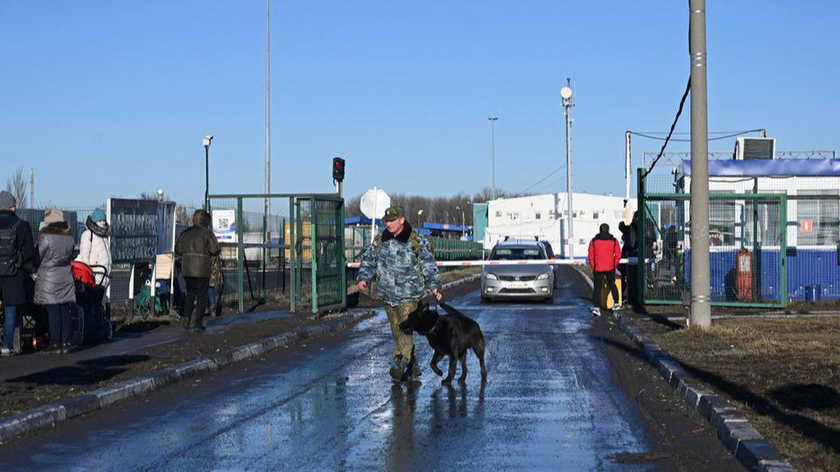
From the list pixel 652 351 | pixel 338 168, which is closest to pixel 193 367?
pixel 652 351

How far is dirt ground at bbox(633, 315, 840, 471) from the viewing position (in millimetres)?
7212

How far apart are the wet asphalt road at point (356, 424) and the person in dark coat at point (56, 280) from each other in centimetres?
222

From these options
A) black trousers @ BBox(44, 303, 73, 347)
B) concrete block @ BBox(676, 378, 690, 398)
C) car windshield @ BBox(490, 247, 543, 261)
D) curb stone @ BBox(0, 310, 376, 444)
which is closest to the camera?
curb stone @ BBox(0, 310, 376, 444)

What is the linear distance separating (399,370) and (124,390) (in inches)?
109

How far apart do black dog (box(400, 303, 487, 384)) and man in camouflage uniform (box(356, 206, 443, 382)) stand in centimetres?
32

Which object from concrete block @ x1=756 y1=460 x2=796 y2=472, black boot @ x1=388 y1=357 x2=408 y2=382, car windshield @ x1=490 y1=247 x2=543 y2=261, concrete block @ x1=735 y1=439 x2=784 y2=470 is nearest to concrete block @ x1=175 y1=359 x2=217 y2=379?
black boot @ x1=388 y1=357 x2=408 y2=382

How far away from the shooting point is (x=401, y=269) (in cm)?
1124

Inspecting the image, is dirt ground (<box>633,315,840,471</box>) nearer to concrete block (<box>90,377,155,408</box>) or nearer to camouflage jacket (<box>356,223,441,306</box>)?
camouflage jacket (<box>356,223,441,306</box>)

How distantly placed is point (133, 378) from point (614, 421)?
4858 millimetres

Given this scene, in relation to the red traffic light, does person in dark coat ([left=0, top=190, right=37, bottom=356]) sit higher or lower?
lower

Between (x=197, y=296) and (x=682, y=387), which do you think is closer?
(x=682, y=387)

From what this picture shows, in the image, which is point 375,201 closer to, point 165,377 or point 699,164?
point 699,164

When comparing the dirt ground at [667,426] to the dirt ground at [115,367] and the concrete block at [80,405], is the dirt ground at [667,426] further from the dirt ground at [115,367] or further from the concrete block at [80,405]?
the dirt ground at [115,367]

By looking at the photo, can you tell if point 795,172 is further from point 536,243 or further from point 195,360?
point 195,360
